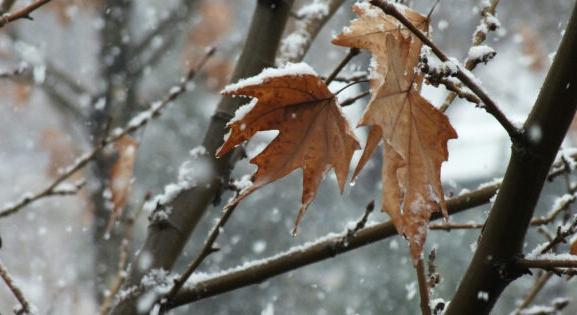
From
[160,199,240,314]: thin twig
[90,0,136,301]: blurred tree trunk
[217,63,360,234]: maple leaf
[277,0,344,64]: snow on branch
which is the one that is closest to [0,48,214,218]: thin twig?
[277,0,344,64]: snow on branch

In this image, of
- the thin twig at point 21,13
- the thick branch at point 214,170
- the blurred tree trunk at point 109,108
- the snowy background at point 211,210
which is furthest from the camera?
the snowy background at point 211,210

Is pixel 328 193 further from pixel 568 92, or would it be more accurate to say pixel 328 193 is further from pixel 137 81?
pixel 568 92

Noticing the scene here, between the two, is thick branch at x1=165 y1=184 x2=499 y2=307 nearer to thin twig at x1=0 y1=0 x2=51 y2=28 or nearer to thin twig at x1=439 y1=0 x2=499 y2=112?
thin twig at x1=439 y1=0 x2=499 y2=112

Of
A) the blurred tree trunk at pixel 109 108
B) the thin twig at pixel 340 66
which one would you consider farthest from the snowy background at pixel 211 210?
the thin twig at pixel 340 66

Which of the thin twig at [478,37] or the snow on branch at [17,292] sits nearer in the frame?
the thin twig at [478,37]

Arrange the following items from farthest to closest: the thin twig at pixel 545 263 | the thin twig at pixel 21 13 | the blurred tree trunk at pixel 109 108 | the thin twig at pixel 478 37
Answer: the blurred tree trunk at pixel 109 108
the thin twig at pixel 21 13
the thin twig at pixel 478 37
the thin twig at pixel 545 263

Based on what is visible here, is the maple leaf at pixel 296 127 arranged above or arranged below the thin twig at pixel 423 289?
above

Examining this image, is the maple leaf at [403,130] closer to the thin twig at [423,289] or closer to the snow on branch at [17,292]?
the thin twig at [423,289]
